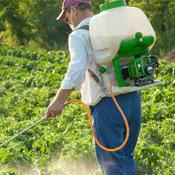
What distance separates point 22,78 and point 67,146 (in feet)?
26.3

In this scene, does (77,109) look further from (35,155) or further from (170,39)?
(170,39)

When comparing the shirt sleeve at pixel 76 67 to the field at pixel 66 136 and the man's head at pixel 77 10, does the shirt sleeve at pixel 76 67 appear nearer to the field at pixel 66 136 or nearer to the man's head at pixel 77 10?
the man's head at pixel 77 10

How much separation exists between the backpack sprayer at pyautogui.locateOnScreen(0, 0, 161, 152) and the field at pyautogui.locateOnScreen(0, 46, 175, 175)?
1.71 metres

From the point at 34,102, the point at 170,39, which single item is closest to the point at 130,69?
the point at 34,102

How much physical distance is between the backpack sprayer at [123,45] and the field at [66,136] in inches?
67.3

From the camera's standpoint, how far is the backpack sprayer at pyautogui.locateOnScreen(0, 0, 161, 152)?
4.18m

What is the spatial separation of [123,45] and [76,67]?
1.28 feet

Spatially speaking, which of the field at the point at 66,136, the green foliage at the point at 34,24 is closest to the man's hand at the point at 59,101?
the field at the point at 66,136

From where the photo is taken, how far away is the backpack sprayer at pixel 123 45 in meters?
4.18

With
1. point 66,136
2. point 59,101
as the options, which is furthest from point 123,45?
point 66,136

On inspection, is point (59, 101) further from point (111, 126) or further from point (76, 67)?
point (111, 126)

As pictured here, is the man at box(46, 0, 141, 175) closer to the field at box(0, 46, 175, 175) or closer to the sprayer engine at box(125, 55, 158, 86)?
the sprayer engine at box(125, 55, 158, 86)

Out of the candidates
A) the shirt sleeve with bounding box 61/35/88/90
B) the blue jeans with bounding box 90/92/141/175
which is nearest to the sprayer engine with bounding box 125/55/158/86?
the blue jeans with bounding box 90/92/141/175

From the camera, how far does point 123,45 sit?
165 inches
